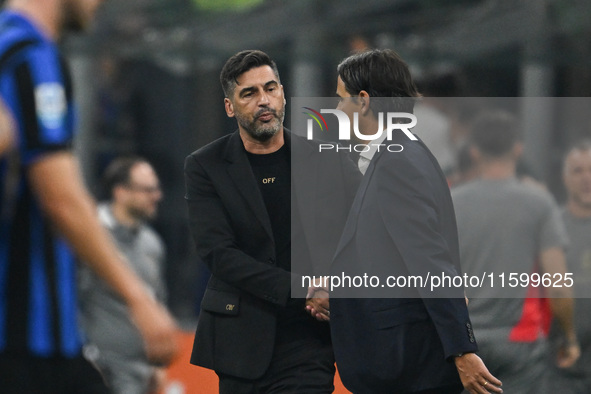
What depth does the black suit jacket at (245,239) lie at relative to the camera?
421cm

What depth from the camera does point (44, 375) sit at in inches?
112

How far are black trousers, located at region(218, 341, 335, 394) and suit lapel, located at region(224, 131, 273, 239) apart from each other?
1.61 feet

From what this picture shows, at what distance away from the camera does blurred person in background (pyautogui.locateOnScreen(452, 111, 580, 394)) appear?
5.09 m

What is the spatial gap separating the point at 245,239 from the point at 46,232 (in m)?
1.59

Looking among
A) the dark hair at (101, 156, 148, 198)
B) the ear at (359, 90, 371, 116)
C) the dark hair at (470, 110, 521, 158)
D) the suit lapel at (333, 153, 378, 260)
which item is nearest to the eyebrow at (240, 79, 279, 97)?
the ear at (359, 90, 371, 116)

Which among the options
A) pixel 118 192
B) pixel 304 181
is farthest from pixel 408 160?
pixel 118 192

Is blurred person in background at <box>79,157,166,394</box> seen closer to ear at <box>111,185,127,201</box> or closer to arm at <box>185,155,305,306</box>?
ear at <box>111,185,127,201</box>

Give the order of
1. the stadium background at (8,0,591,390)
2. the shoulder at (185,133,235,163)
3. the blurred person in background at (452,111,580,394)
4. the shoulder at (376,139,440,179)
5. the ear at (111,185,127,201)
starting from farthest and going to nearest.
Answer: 1. the stadium background at (8,0,591,390)
2. the ear at (111,185,127,201)
3. the blurred person in background at (452,111,580,394)
4. the shoulder at (185,133,235,163)
5. the shoulder at (376,139,440,179)

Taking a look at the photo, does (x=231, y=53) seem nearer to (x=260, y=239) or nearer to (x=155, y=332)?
(x=260, y=239)

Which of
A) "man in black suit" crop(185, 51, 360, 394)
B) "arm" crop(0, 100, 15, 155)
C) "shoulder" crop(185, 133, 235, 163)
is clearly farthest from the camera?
"shoulder" crop(185, 133, 235, 163)

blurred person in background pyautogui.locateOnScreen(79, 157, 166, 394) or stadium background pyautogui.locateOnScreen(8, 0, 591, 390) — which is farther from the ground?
stadium background pyautogui.locateOnScreen(8, 0, 591, 390)

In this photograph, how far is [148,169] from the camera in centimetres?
712

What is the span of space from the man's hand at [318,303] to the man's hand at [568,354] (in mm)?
1980

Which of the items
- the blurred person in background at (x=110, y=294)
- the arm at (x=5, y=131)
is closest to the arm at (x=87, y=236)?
the arm at (x=5, y=131)
